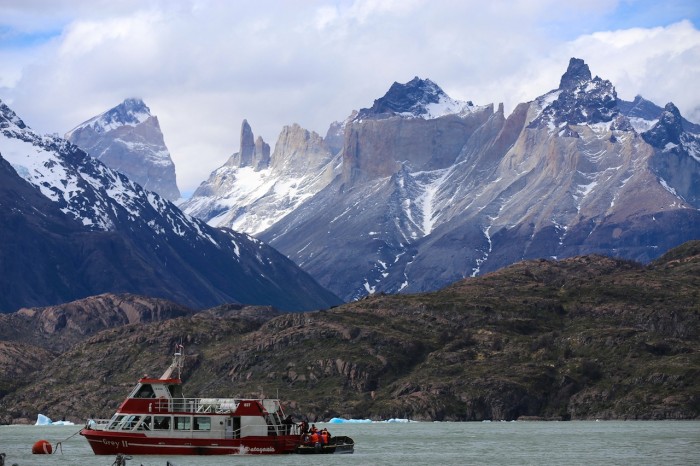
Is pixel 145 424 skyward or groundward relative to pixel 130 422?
groundward

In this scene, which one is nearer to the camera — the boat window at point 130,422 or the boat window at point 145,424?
the boat window at point 145,424

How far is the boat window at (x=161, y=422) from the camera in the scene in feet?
652

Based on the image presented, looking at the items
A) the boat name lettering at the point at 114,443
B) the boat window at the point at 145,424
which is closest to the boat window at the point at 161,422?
the boat window at the point at 145,424

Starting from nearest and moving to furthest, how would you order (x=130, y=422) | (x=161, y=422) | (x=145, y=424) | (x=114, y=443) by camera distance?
(x=145, y=424) < (x=130, y=422) < (x=161, y=422) < (x=114, y=443)

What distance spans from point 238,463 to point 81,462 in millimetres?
24342

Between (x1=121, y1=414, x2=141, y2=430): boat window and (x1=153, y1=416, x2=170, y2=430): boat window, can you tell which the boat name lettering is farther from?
(x1=153, y1=416, x2=170, y2=430): boat window

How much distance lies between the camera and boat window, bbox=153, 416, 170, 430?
652ft

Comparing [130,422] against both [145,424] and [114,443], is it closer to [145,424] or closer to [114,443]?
[145,424]

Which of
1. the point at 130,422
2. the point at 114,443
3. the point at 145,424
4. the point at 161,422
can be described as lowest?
the point at 114,443

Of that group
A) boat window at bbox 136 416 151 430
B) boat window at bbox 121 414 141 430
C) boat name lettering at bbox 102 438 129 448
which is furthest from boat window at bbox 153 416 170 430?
boat name lettering at bbox 102 438 129 448

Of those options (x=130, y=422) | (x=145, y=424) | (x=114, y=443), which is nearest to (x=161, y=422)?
(x=145, y=424)

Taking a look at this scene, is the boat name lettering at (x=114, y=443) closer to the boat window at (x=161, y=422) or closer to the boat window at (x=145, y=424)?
the boat window at (x=145, y=424)

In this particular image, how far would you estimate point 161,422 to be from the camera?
653 ft

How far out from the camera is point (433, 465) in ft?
654
